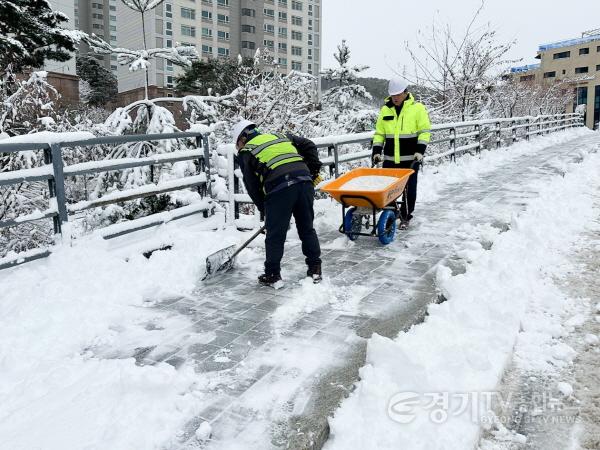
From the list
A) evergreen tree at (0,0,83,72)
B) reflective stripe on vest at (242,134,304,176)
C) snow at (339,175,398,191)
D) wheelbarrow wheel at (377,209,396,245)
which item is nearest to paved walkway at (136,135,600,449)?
wheelbarrow wheel at (377,209,396,245)

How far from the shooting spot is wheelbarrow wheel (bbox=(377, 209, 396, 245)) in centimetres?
591

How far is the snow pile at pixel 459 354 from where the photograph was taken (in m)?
2.58

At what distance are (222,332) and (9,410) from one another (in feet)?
4.72

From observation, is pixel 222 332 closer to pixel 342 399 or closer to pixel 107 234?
pixel 342 399

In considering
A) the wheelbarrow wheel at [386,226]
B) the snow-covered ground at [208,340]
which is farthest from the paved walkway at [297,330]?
the wheelbarrow wheel at [386,226]

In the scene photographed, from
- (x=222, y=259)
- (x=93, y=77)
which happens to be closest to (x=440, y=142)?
(x=222, y=259)

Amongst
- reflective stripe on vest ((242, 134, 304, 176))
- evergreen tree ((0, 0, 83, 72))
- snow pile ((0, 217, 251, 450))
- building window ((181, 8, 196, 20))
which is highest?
building window ((181, 8, 196, 20))

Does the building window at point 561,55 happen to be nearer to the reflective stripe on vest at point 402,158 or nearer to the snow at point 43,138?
the reflective stripe on vest at point 402,158

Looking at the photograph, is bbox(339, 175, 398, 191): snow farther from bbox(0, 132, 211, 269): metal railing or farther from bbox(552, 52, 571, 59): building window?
bbox(552, 52, 571, 59): building window

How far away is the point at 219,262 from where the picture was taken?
5.10 meters

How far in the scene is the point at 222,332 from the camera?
3.76m

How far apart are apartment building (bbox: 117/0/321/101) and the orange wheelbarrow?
5316 cm

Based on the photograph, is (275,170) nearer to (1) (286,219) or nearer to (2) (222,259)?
(1) (286,219)

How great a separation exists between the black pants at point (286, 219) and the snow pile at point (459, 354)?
1290mm
